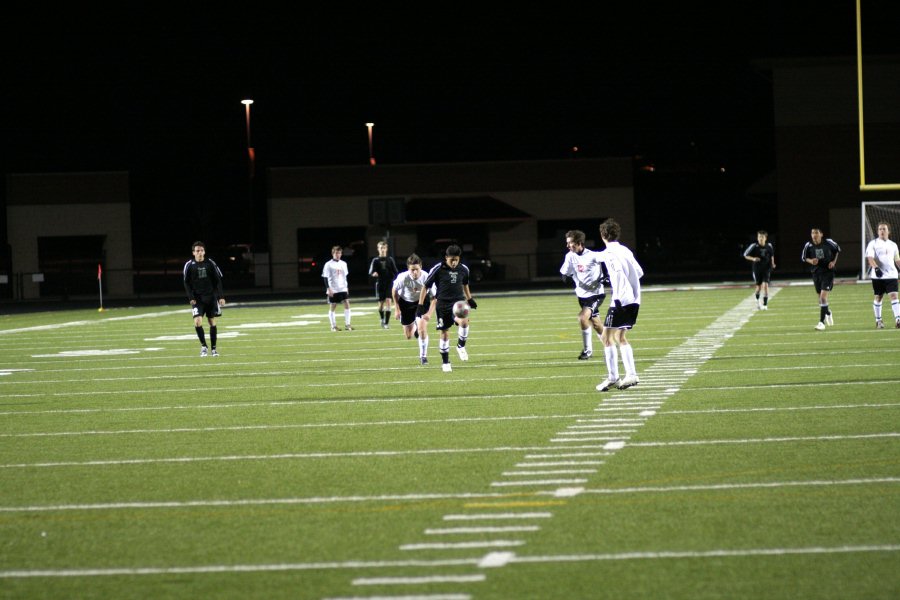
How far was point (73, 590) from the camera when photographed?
6.08m

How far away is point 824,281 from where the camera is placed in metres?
22.4

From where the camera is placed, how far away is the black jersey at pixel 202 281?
814 inches

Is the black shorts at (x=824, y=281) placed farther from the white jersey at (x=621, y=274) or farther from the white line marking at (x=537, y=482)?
the white line marking at (x=537, y=482)

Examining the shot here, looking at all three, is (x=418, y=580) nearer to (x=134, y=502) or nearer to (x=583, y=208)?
(x=134, y=502)

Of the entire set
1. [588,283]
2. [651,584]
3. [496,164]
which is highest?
[496,164]

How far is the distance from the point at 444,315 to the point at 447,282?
1.56 ft

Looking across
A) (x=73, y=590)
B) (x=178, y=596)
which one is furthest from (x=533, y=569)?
(x=73, y=590)

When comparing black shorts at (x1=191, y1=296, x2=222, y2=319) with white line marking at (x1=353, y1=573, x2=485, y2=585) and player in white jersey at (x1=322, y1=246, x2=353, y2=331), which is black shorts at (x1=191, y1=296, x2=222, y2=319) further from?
white line marking at (x1=353, y1=573, x2=485, y2=585)

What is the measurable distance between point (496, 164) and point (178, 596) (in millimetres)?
55331

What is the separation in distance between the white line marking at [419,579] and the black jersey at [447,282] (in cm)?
1119

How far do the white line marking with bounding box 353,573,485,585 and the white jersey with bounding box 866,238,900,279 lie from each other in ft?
55.8

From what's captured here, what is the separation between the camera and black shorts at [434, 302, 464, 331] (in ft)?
55.7

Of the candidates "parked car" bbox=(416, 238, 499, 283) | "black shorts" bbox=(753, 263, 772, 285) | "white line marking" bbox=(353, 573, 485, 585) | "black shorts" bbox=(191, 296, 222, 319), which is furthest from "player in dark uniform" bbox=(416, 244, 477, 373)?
"parked car" bbox=(416, 238, 499, 283)

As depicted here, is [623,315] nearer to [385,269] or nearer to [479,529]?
[479,529]
